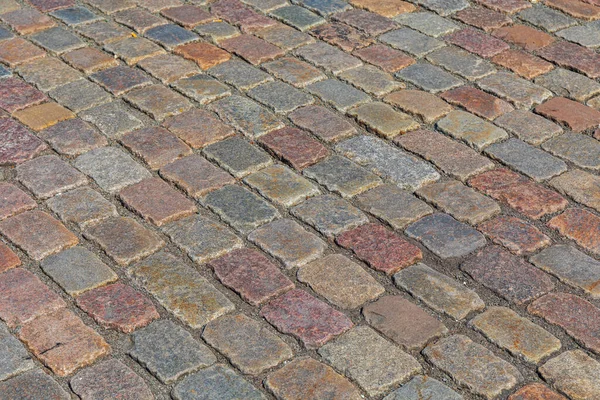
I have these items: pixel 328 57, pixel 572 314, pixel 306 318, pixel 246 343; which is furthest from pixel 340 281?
pixel 328 57

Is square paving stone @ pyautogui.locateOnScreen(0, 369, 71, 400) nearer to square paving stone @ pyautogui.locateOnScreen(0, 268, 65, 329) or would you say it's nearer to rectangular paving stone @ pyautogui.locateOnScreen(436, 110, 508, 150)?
square paving stone @ pyautogui.locateOnScreen(0, 268, 65, 329)

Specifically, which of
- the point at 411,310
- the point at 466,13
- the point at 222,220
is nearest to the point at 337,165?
the point at 222,220

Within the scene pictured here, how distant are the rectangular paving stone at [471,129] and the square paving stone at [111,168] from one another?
131 cm

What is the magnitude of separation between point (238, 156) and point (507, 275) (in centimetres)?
122

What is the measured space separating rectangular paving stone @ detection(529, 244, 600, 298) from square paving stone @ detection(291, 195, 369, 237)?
2.18 feet

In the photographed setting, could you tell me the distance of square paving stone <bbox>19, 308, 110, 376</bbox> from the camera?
2.85 meters

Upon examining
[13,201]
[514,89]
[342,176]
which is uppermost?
[514,89]

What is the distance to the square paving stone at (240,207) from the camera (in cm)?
348

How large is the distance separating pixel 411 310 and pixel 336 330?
0.89 feet

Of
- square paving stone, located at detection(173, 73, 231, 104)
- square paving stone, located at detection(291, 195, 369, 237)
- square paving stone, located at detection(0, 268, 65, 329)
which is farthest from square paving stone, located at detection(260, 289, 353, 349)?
square paving stone, located at detection(173, 73, 231, 104)

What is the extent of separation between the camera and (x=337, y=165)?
3809 mm

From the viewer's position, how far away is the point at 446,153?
3893mm

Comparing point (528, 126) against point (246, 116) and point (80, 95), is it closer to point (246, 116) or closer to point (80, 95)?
point (246, 116)

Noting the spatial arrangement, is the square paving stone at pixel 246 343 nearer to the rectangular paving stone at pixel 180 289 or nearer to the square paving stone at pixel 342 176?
the rectangular paving stone at pixel 180 289
